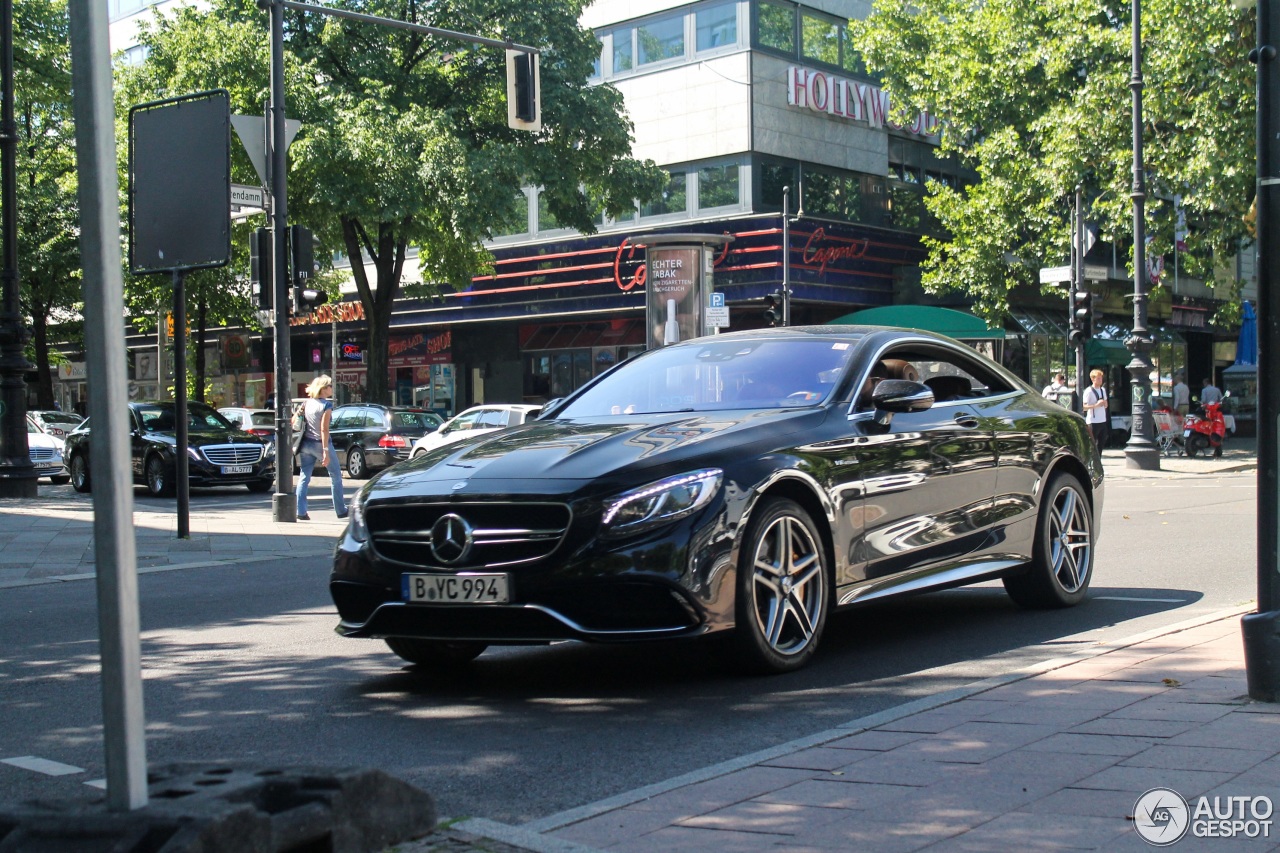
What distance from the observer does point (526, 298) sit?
127 ft

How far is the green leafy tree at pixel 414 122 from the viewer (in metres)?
28.5

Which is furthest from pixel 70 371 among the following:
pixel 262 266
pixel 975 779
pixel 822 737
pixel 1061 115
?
pixel 975 779

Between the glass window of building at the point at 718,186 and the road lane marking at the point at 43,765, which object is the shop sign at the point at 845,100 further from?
the road lane marking at the point at 43,765

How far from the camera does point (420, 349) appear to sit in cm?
4366

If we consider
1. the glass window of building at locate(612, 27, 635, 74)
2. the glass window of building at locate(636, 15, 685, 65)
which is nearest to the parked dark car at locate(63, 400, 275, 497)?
the glass window of building at locate(636, 15, 685, 65)

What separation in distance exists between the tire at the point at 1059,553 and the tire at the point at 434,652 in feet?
10.1

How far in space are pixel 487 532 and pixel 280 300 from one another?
1179 centimetres

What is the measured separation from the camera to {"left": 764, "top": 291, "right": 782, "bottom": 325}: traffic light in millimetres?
31584

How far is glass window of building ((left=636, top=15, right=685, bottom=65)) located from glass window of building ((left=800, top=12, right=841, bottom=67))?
296 centimetres

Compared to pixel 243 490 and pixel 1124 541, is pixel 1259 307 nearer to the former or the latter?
pixel 1124 541

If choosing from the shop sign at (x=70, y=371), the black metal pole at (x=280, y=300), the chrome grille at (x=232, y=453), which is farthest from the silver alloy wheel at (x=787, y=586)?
the shop sign at (x=70, y=371)

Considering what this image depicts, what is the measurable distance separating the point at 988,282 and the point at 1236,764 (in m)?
29.6

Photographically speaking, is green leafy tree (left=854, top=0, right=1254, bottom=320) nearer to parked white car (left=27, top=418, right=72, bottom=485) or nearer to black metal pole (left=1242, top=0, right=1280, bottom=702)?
parked white car (left=27, top=418, right=72, bottom=485)

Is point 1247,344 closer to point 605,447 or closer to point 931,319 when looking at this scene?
point 931,319
